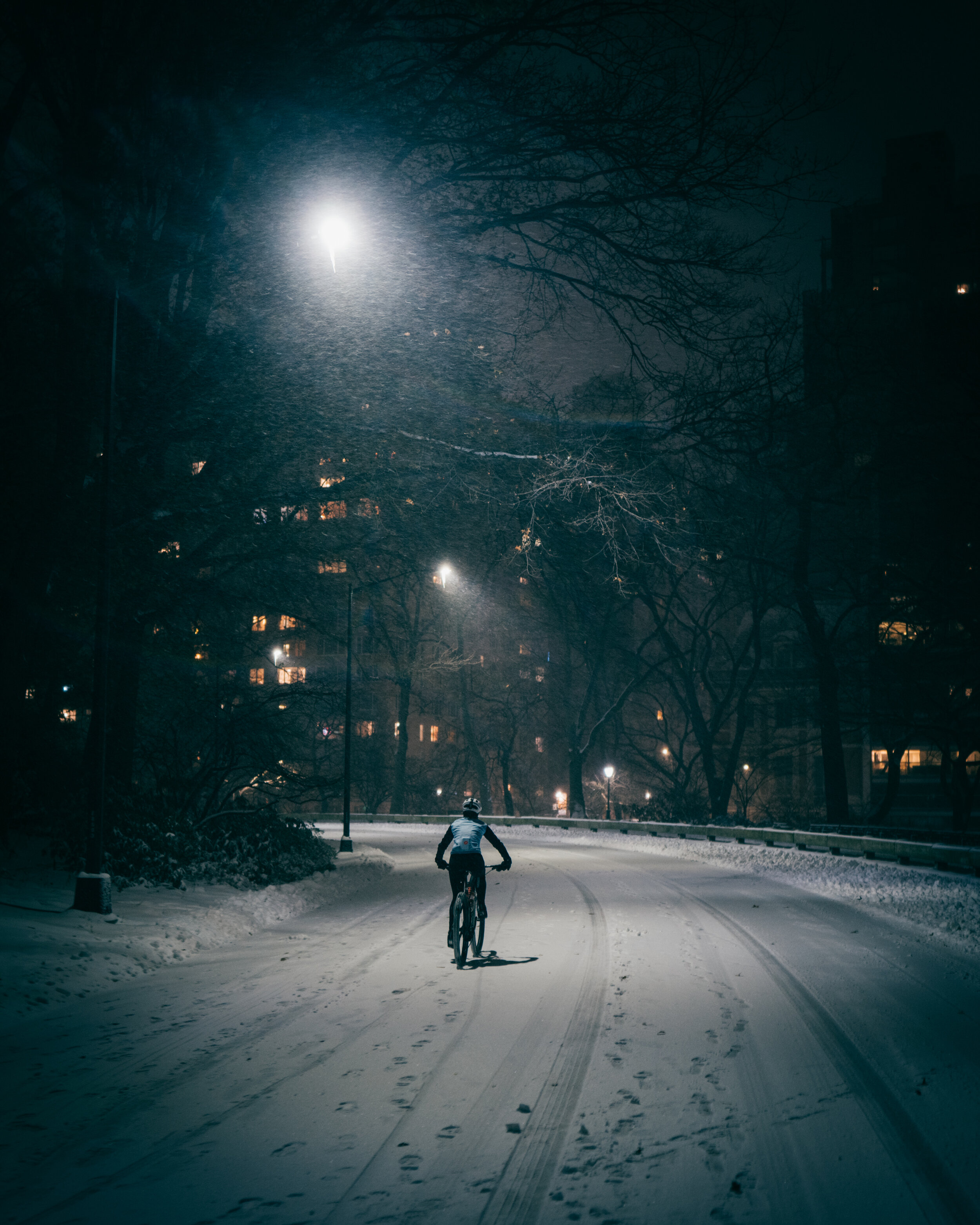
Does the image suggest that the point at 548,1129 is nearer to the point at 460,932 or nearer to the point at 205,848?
the point at 460,932

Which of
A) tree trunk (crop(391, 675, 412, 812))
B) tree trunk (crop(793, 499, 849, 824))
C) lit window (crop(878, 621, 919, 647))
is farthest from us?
tree trunk (crop(391, 675, 412, 812))

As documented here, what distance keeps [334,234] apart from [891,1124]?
492 inches

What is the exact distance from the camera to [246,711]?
21406 millimetres

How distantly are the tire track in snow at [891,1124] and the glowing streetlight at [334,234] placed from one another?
1099cm

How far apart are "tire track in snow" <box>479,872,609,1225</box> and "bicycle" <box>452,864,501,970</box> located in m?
1.96

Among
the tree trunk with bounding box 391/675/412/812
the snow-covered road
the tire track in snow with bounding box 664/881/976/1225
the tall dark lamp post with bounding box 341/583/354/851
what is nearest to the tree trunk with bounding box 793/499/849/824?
the tall dark lamp post with bounding box 341/583/354/851

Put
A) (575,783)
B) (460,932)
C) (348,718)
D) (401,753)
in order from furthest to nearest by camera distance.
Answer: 1. (401,753)
2. (575,783)
3. (348,718)
4. (460,932)

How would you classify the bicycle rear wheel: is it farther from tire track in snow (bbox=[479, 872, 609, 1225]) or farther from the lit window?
the lit window

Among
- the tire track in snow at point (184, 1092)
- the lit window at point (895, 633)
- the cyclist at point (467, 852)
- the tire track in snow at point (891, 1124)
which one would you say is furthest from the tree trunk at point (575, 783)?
the tire track in snow at point (891, 1124)

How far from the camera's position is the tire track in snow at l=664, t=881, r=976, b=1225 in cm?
440

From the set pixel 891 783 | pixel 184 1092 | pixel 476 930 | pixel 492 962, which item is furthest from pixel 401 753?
pixel 184 1092

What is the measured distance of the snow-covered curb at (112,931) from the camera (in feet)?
30.8

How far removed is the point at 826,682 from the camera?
3762 cm

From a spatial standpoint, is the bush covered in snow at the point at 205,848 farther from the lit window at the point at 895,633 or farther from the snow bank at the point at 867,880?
the lit window at the point at 895,633
